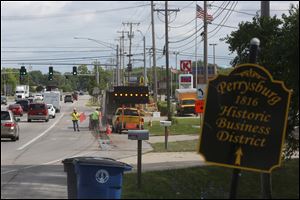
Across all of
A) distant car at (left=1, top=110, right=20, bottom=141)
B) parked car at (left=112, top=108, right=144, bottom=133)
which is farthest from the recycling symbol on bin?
parked car at (left=112, top=108, right=144, bottom=133)

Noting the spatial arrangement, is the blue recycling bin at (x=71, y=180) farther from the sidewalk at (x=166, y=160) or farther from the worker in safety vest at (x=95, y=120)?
the worker in safety vest at (x=95, y=120)

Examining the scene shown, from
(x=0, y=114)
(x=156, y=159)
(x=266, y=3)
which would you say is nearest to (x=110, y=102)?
(x=0, y=114)

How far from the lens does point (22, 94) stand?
351 feet

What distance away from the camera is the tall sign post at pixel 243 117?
687cm

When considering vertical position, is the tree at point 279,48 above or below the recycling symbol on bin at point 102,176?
above

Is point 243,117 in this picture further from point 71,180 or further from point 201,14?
point 201,14

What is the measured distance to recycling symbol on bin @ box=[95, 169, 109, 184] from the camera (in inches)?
326

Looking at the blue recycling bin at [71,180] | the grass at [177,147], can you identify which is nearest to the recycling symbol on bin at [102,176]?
the blue recycling bin at [71,180]

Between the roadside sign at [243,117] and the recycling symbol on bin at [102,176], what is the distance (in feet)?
6.20

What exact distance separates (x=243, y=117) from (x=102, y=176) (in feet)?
7.68

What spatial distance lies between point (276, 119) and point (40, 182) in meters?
8.11

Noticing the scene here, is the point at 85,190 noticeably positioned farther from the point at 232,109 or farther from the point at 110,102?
the point at 110,102

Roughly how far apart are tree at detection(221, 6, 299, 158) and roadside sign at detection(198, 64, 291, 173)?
14.2 feet

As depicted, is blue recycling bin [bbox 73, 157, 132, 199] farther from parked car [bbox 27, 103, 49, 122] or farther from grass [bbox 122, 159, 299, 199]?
parked car [bbox 27, 103, 49, 122]
